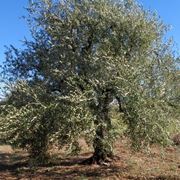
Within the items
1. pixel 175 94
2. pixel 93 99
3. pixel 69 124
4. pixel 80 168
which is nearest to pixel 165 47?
pixel 175 94

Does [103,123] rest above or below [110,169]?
above

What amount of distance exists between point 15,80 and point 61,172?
5928mm

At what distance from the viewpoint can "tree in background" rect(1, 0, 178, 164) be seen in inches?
866

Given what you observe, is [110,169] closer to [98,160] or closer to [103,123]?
[98,160]

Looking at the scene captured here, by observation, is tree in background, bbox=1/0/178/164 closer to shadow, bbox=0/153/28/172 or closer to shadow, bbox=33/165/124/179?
shadow, bbox=33/165/124/179

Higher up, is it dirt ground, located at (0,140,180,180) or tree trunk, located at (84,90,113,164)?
tree trunk, located at (84,90,113,164)

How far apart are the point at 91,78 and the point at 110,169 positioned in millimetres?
6160

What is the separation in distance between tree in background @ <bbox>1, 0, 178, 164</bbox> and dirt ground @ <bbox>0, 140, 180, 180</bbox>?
66.5 inches

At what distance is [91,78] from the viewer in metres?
22.8

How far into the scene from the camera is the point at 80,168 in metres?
27.0

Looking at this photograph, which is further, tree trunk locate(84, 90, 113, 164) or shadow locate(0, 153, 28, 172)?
shadow locate(0, 153, 28, 172)

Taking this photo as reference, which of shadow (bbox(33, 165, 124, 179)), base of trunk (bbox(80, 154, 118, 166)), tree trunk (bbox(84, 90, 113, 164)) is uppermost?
tree trunk (bbox(84, 90, 113, 164))

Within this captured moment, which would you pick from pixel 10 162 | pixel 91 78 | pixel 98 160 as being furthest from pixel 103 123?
pixel 10 162

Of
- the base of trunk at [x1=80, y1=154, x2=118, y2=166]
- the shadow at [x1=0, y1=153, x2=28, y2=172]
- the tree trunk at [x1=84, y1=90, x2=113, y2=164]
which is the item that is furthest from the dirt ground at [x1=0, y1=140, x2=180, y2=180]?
the tree trunk at [x1=84, y1=90, x2=113, y2=164]
